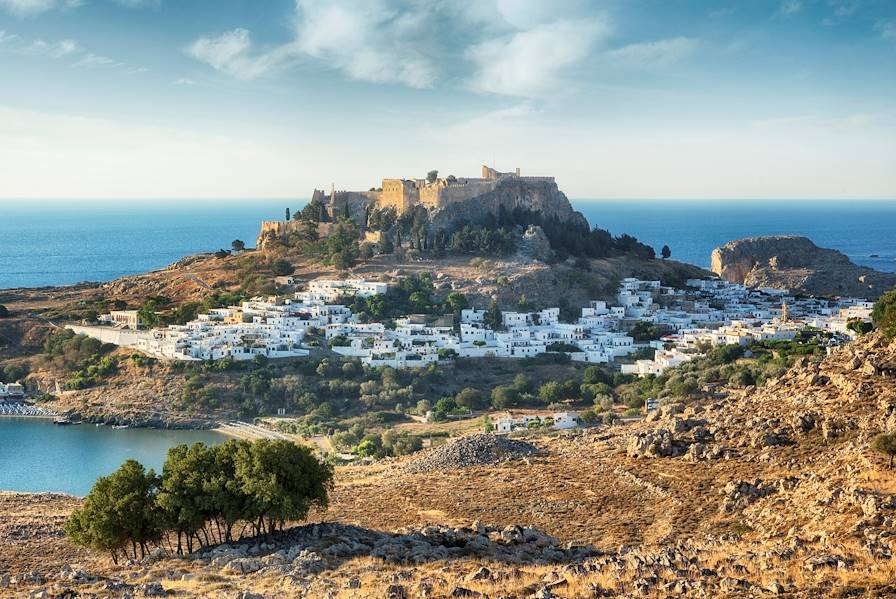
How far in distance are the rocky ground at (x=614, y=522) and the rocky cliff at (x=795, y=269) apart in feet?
137

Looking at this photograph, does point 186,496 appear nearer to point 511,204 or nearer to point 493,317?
point 493,317

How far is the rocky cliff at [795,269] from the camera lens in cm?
6359

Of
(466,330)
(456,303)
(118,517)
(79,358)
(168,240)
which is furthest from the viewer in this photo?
(168,240)

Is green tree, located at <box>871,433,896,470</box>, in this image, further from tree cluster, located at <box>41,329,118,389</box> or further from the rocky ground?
tree cluster, located at <box>41,329,118,389</box>

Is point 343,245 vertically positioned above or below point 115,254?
above

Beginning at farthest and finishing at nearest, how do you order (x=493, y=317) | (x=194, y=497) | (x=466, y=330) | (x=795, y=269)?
(x=795, y=269)
(x=493, y=317)
(x=466, y=330)
(x=194, y=497)

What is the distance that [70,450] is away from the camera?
3366 cm

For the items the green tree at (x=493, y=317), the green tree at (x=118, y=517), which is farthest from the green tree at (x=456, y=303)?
the green tree at (x=118, y=517)

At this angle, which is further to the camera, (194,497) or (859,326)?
(859,326)

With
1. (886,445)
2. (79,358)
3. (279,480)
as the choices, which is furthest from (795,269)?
(279,480)

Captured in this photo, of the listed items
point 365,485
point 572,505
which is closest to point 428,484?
point 365,485

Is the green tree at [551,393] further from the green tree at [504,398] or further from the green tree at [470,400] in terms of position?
the green tree at [470,400]

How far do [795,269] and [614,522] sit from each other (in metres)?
55.5

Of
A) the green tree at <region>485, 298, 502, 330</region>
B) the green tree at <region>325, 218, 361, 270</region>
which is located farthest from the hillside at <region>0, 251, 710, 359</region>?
the green tree at <region>485, 298, 502, 330</region>
